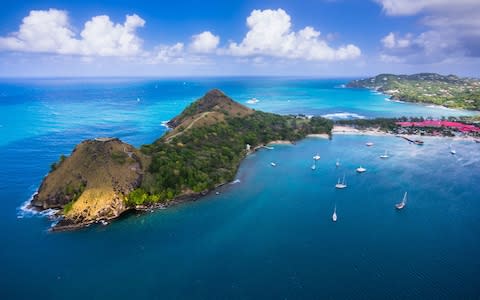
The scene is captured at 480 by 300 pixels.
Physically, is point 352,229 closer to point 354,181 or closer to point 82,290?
point 354,181

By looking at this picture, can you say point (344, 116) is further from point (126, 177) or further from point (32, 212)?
point (32, 212)

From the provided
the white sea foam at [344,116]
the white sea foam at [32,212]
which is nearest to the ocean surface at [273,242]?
the white sea foam at [32,212]

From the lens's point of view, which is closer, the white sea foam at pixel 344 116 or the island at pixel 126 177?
the island at pixel 126 177

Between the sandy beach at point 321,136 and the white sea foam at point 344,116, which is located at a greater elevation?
the white sea foam at point 344,116

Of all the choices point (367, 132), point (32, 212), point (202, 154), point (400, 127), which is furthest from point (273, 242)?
point (400, 127)

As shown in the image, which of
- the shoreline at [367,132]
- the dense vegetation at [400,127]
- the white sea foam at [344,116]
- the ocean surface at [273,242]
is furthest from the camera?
the white sea foam at [344,116]

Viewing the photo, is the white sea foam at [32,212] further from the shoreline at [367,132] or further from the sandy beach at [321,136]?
the shoreline at [367,132]

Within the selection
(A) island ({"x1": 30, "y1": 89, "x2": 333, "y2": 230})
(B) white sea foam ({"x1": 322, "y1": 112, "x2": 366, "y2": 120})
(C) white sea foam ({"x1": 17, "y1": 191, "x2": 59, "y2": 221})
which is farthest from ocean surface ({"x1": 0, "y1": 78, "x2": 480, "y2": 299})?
(B) white sea foam ({"x1": 322, "y1": 112, "x2": 366, "y2": 120})

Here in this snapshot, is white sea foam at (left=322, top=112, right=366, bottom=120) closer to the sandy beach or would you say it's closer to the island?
the sandy beach

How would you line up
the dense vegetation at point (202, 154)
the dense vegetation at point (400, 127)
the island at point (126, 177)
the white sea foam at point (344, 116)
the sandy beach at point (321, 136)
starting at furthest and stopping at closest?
the white sea foam at point (344, 116) < the dense vegetation at point (400, 127) < the sandy beach at point (321, 136) < the dense vegetation at point (202, 154) < the island at point (126, 177)
